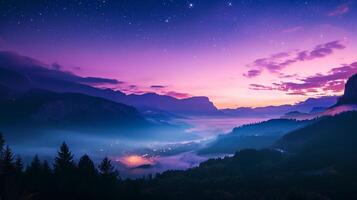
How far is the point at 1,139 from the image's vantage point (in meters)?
104

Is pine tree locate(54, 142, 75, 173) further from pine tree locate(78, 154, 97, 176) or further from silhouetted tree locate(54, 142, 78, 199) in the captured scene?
pine tree locate(78, 154, 97, 176)

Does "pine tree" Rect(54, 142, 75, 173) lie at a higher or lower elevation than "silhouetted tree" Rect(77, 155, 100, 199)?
higher

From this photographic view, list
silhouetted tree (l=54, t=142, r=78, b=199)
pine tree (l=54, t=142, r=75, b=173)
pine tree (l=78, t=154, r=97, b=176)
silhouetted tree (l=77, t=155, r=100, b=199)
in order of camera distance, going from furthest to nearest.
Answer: pine tree (l=78, t=154, r=97, b=176)
pine tree (l=54, t=142, r=75, b=173)
silhouetted tree (l=77, t=155, r=100, b=199)
silhouetted tree (l=54, t=142, r=78, b=199)

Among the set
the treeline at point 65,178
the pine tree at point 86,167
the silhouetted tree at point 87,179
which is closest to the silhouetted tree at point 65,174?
the treeline at point 65,178

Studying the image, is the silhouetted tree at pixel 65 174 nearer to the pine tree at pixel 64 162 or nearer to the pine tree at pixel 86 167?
the pine tree at pixel 64 162

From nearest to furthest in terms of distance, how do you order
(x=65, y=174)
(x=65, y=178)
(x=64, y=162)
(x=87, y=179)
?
1. (x=65, y=178)
2. (x=65, y=174)
3. (x=87, y=179)
4. (x=64, y=162)

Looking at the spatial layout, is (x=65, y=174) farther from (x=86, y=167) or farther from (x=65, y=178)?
(x=86, y=167)

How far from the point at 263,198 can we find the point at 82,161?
119364mm

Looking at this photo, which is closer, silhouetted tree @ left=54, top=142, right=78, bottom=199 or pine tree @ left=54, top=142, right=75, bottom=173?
silhouetted tree @ left=54, top=142, right=78, bottom=199

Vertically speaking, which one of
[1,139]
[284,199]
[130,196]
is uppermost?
[1,139]

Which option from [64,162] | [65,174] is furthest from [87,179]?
[64,162]

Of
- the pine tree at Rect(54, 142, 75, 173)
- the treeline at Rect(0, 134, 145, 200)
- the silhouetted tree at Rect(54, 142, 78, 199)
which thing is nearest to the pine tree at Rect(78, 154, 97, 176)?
the treeline at Rect(0, 134, 145, 200)

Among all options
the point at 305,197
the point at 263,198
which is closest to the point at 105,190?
the point at 263,198

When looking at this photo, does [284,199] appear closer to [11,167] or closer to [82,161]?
[82,161]
